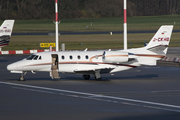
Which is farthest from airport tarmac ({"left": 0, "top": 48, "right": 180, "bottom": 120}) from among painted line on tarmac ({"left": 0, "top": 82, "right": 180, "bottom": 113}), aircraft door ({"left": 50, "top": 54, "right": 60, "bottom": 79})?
aircraft door ({"left": 50, "top": 54, "right": 60, "bottom": 79})

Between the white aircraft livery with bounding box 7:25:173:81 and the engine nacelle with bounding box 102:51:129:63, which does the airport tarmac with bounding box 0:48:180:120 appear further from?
the engine nacelle with bounding box 102:51:129:63

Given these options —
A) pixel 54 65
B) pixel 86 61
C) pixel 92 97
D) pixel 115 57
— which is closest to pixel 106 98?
pixel 92 97

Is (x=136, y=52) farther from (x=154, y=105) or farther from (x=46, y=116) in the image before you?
(x=46, y=116)

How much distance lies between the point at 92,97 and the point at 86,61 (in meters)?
7.44

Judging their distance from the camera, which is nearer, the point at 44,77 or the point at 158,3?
the point at 44,77

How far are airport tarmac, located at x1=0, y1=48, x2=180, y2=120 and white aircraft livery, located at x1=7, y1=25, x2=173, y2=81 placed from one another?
0.95 m

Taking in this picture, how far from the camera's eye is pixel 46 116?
55.2 ft

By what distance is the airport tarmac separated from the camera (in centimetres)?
1720

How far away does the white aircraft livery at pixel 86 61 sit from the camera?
1121 inches

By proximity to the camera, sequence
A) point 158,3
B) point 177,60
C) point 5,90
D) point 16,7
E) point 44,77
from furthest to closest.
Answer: point 158,3, point 16,7, point 177,60, point 44,77, point 5,90

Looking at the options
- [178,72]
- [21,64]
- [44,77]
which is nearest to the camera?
[21,64]

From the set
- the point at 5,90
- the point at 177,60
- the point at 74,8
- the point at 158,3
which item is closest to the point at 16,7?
the point at 74,8

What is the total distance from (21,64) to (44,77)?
3.58m

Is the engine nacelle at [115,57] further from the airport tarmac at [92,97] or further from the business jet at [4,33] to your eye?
the business jet at [4,33]
